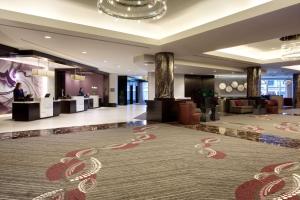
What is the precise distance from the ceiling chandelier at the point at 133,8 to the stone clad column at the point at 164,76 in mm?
4501

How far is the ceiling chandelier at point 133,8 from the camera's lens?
462 cm

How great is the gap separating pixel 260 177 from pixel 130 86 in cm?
2354

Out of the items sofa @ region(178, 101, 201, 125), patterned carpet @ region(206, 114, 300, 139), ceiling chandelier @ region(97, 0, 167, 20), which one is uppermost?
ceiling chandelier @ region(97, 0, 167, 20)

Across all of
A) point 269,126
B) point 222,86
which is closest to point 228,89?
point 222,86

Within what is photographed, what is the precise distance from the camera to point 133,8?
4965 mm

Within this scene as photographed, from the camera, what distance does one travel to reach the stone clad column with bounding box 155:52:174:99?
952cm

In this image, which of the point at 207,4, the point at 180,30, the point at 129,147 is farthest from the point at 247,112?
the point at 129,147

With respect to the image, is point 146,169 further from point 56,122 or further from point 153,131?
point 56,122

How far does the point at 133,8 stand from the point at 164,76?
188 inches

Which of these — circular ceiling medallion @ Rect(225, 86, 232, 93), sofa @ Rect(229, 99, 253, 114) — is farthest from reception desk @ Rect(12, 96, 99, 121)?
circular ceiling medallion @ Rect(225, 86, 232, 93)

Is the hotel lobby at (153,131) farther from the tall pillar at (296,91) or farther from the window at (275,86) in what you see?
the window at (275,86)

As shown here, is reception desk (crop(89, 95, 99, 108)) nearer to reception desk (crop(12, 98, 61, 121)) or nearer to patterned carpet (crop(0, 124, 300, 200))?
reception desk (crop(12, 98, 61, 121))

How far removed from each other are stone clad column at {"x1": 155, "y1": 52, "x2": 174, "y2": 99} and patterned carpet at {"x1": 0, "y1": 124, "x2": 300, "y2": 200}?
4.12 meters

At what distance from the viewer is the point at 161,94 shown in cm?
956
